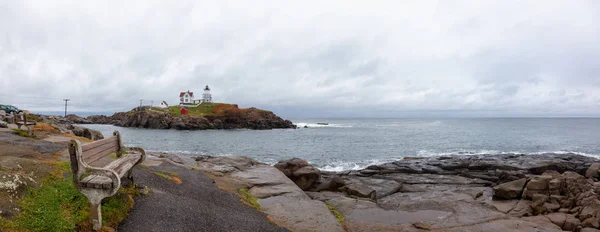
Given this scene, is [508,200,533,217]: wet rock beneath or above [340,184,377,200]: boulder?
beneath

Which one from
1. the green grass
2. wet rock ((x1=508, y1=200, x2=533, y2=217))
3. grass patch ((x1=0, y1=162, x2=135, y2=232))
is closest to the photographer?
grass patch ((x1=0, y1=162, x2=135, y2=232))

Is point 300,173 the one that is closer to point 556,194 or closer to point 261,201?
point 261,201

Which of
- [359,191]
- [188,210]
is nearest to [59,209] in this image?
[188,210]

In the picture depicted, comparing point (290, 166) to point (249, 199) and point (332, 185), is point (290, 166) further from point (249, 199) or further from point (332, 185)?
point (249, 199)

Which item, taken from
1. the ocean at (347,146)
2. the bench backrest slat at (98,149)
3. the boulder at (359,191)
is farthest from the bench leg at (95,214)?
the ocean at (347,146)

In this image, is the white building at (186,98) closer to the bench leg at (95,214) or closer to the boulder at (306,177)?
the boulder at (306,177)

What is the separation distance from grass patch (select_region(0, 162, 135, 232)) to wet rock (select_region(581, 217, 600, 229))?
17180 millimetres

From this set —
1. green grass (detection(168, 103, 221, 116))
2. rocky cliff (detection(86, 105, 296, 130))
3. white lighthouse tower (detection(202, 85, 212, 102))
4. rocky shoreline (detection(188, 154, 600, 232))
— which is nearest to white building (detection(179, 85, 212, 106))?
white lighthouse tower (detection(202, 85, 212, 102))

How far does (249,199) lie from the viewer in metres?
14.2

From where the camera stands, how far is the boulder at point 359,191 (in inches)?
751

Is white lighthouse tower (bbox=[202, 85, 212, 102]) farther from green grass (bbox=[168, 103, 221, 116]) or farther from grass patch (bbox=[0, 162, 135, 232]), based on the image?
grass patch (bbox=[0, 162, 135, 232])

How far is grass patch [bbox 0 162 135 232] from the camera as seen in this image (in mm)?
6331

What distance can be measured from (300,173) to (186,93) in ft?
489

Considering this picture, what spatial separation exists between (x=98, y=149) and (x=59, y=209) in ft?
5.84
